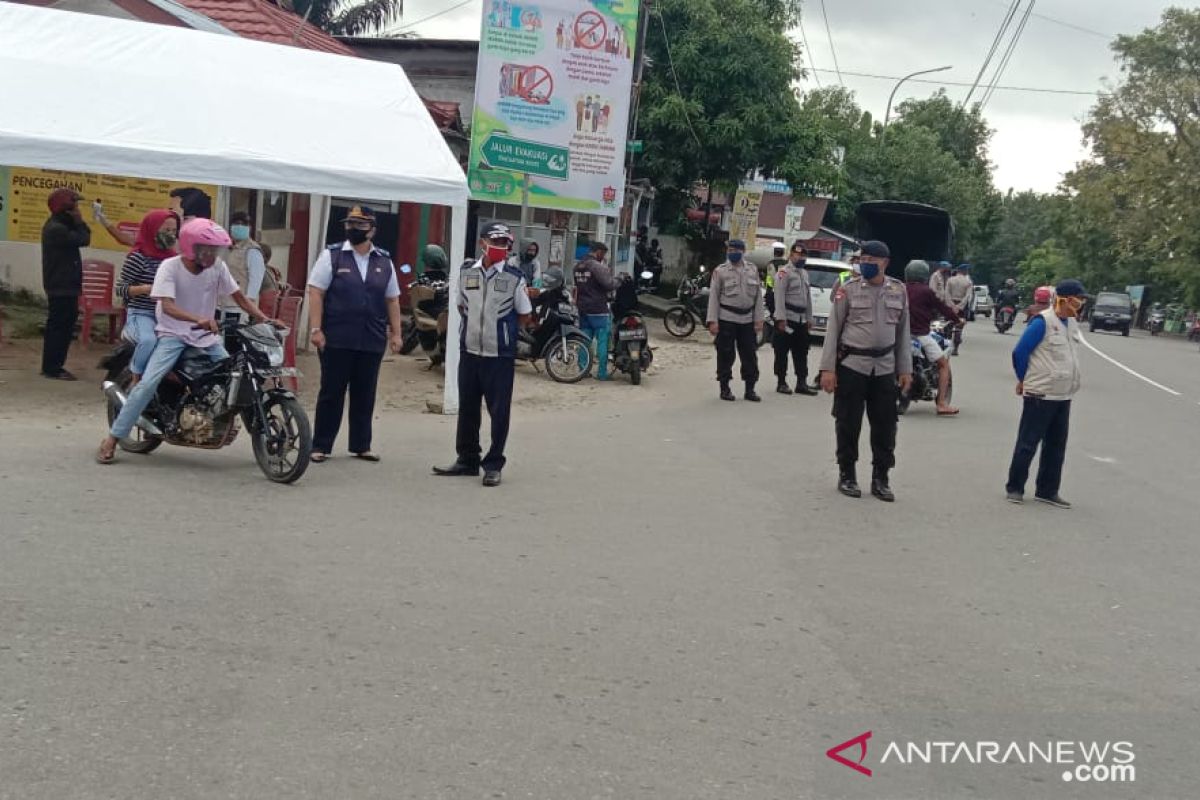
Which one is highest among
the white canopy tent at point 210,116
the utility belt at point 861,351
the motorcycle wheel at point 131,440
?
the white canopy tent at point 210,116

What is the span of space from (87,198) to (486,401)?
9.12 metres

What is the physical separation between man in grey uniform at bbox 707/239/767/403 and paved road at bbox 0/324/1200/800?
493 cm

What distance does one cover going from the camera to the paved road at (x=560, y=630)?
166 inches

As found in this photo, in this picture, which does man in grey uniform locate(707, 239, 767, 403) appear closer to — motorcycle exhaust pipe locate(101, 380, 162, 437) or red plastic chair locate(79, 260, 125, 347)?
red plastic chair locate(79, 260, 125, 347)

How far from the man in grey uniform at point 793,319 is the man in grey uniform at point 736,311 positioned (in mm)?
830

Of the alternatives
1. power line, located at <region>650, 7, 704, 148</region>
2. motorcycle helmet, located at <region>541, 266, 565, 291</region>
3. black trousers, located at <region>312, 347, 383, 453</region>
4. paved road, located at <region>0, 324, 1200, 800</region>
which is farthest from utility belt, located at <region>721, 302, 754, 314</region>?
power line, located at <region>650, 7, 704, 148</region>

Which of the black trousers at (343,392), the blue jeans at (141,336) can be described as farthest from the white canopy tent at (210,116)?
the black trousers at (343,392)

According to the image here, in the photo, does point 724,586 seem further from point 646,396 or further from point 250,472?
point 646,396

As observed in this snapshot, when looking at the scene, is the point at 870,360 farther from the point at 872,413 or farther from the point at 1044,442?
the point at 1044,442

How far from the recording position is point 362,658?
5.11 metres

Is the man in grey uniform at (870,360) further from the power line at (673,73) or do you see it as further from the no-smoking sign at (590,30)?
the power line at (673,73)

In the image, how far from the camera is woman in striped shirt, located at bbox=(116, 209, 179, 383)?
9.16m

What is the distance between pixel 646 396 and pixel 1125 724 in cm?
1051

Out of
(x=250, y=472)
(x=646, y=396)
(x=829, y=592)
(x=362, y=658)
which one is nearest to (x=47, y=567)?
(x=362, y=658)
